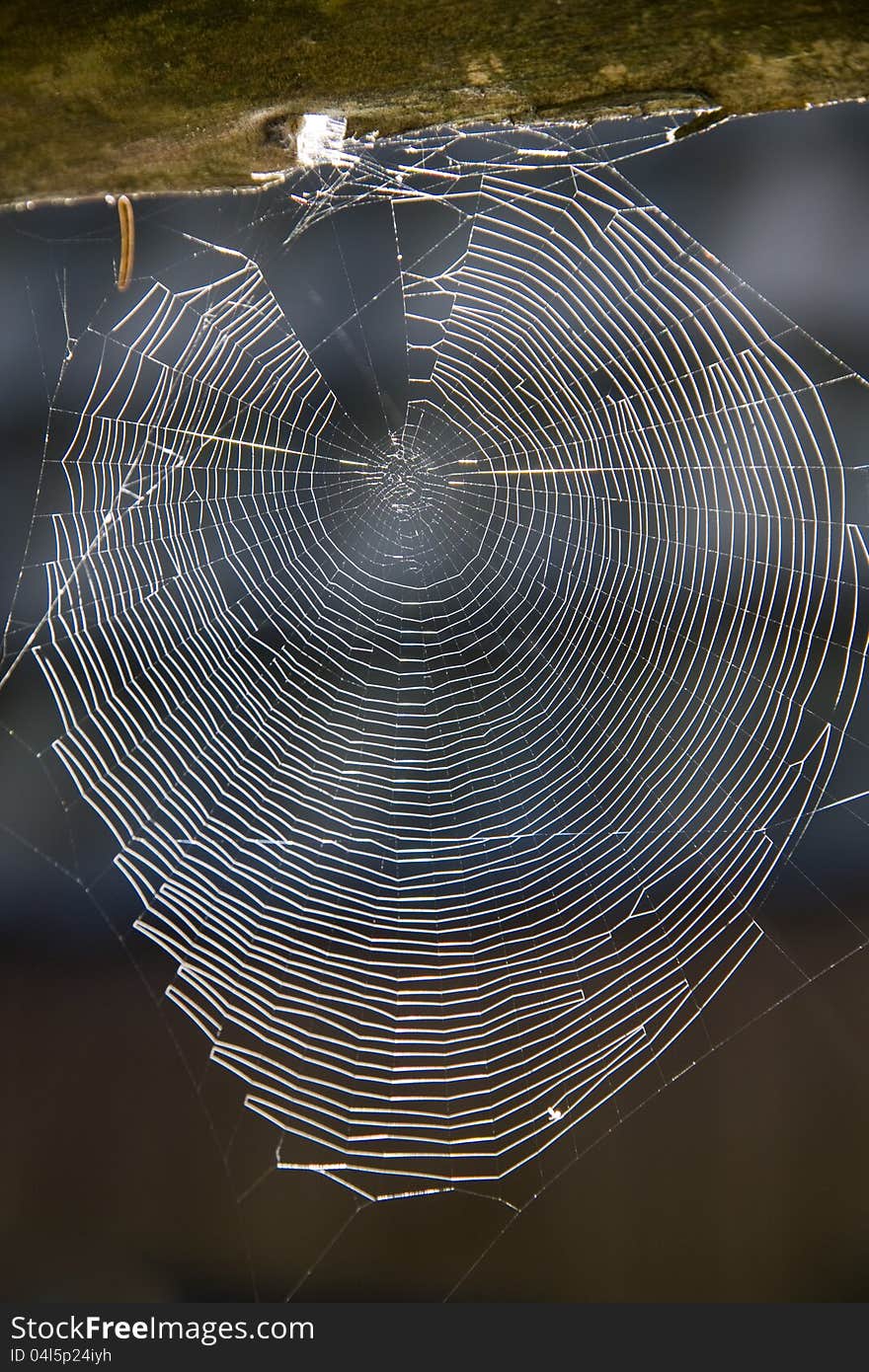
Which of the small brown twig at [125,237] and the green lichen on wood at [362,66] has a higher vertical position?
the small brown twig at [125,237]

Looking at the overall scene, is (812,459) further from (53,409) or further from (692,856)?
(53,409)

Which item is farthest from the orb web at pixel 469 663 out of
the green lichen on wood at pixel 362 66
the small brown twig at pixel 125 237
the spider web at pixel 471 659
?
the green lichen on wood at pixel 362 66

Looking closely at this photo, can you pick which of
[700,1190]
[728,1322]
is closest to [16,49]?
[728,1322]

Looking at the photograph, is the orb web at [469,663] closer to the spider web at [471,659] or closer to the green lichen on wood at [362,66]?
the spider web at [471,659]

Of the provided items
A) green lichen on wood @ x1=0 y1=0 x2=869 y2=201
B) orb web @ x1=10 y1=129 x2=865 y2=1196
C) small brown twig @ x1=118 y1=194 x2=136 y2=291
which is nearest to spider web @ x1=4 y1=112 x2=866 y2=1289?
orb web @ x1=10 y1=129 x2=865 y2=1196

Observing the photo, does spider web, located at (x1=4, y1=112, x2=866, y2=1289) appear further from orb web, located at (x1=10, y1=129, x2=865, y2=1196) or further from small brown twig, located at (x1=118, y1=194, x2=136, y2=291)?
small brown twig, located at (x1=118, y1=194, x2=136, y2=291)

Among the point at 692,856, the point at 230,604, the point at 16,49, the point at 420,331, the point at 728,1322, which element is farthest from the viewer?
the point at 230,604

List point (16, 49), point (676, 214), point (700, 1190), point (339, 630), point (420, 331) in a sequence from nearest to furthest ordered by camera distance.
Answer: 1. point (16, 49)
2. point (676, 214)
3. point (700, 1190)
4. point (420, 331)
5. point (339, 630)
